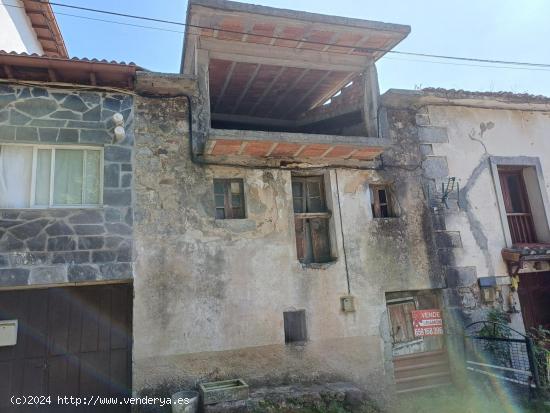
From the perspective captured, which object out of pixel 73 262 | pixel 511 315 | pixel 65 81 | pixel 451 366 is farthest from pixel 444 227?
pixel 65 81

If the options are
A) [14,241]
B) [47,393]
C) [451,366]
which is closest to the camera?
[14,241]

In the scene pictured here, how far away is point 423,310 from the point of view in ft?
24.6

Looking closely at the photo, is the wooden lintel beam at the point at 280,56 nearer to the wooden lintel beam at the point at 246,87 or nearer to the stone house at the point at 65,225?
the wooden lintel beam at the point at 246,87

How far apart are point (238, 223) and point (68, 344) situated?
3312 mm

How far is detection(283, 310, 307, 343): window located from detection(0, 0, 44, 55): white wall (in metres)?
7.88

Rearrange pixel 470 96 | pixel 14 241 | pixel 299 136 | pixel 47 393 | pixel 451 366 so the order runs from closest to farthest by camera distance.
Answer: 1. pixel 14 241
2. pixel 47 393
3. pixel 299 136
4. pixel 451 366
5. pixel 470 96

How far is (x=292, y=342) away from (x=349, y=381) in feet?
3.85

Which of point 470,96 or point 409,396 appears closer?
point 409,396

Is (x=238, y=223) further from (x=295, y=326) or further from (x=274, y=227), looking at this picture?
(x=295, y=326)

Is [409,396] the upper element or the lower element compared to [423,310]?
lower

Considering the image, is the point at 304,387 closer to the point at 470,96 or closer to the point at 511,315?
the point at 511,315

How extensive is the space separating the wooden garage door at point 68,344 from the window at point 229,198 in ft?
6.68

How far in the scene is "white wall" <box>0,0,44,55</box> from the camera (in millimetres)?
8320

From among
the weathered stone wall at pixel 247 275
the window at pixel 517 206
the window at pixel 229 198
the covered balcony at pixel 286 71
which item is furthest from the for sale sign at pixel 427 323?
the window at pixel 229 198
